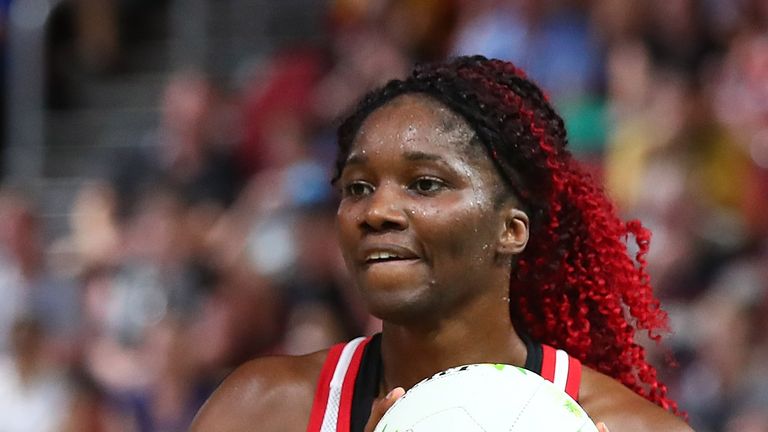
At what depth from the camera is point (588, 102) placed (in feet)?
20.8

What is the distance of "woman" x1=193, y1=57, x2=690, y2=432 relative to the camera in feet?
9.62

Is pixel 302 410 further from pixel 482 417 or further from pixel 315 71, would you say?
pixel 315 71

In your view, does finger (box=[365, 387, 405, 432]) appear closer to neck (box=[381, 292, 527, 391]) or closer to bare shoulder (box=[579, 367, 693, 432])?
neck (box=[381, 292, 527, 391])

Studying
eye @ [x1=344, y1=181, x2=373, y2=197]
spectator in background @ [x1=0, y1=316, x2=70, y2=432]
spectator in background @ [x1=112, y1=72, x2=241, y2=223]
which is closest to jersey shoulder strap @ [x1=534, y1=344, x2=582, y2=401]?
eye @ [x1=344, y1=181, x2=373, y2=197]

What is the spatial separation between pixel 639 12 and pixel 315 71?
1931 millimetres

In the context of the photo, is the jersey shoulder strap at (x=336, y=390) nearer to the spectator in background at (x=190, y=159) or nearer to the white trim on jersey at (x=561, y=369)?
the white trim on jersey at (x=561, y=369)

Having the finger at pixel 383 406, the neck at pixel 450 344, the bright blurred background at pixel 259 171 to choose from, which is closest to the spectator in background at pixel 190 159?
the bright blurred background at pixel 259 171

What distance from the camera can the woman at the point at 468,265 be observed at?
2932 millimetres

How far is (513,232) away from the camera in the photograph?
3074 mm

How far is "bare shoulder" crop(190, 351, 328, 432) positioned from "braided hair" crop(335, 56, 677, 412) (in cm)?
47

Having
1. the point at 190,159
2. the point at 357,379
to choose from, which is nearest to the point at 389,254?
the point at 357,379

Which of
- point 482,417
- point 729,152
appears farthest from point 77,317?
point 482,417

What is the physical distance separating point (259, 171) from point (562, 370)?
4449 millimetres

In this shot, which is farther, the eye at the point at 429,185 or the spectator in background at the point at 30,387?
the spectator in background at the point at 30,387
